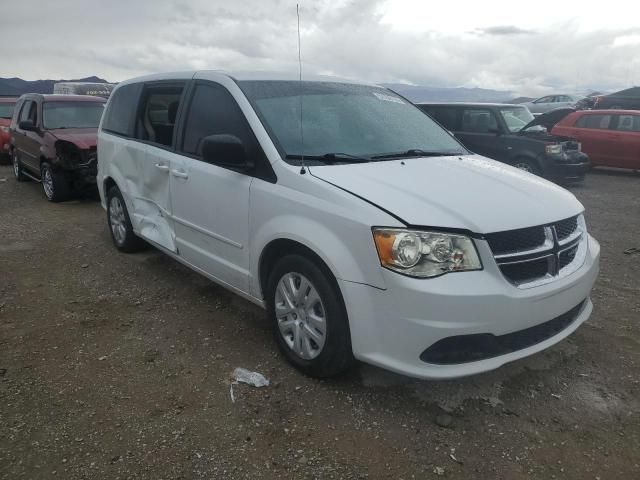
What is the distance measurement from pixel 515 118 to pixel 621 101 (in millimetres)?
10256

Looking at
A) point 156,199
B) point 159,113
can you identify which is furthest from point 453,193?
point 159,113

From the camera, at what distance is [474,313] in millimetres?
2449

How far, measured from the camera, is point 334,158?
3135mm

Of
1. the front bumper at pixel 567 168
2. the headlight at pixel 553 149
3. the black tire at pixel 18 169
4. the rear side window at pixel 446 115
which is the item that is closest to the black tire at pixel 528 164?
the front bumper at pixel 567 168

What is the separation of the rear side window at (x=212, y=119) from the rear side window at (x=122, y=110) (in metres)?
1.18

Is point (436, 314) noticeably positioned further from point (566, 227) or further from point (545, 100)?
point (545, 100)

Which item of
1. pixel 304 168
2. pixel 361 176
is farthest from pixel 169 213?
pixel 361 176

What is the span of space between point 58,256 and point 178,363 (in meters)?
2.90

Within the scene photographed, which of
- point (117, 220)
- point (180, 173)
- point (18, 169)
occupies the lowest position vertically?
point (18, 169)

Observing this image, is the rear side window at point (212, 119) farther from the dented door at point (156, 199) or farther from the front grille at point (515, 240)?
the front grille at point (515, 240)

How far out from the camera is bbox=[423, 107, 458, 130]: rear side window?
10.0 m

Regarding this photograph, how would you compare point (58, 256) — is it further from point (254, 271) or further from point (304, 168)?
point (304, 168)

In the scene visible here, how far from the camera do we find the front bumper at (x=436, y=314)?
2.44 m

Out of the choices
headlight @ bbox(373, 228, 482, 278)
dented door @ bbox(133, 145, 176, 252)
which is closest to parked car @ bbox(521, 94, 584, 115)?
dented door @ bbox(133, 145, 176, 252)
